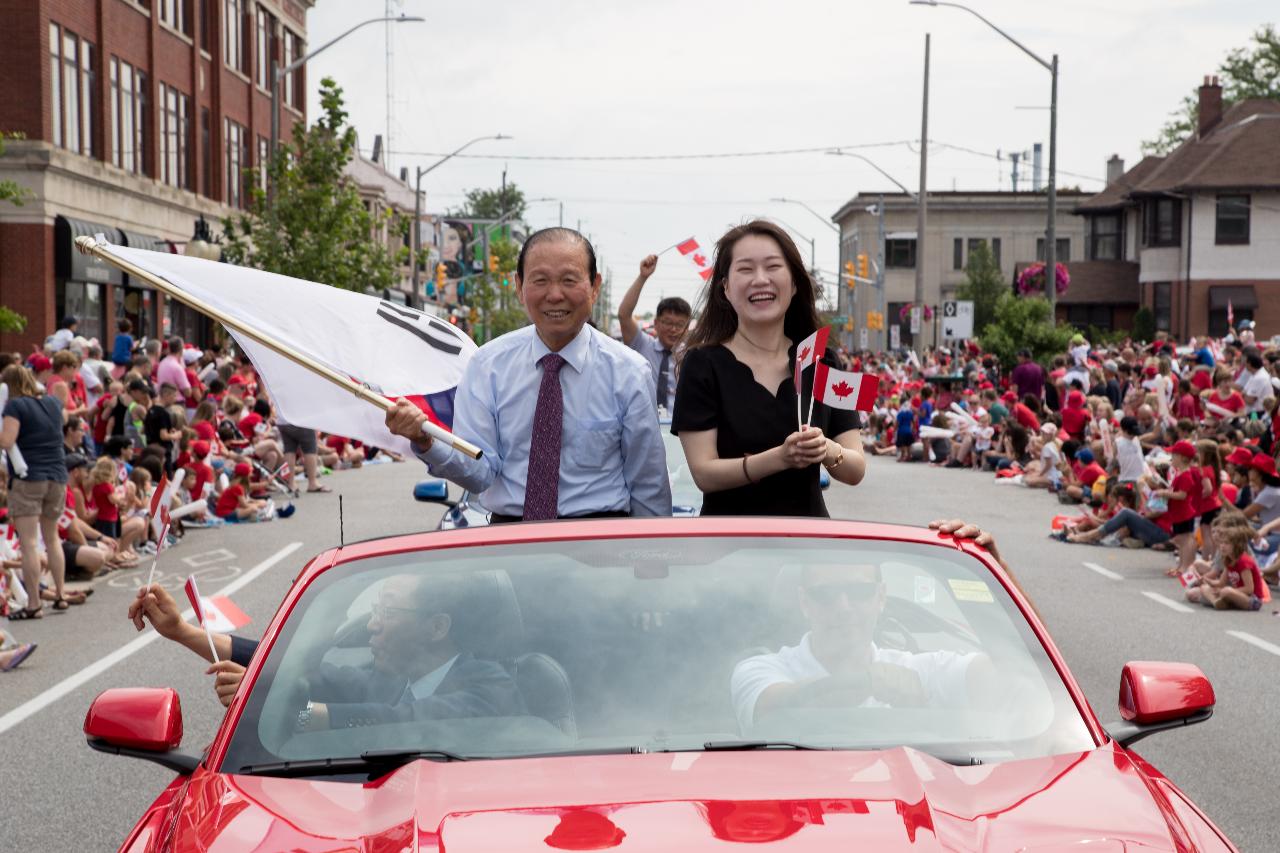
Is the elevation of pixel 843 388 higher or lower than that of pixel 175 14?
lower

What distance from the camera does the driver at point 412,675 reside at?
3457 millimetres

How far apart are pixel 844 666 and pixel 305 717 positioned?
1.19 meters

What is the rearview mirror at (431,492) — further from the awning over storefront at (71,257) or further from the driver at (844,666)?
the awning over storefront at (71,257)

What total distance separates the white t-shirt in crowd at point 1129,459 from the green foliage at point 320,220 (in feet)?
69.1

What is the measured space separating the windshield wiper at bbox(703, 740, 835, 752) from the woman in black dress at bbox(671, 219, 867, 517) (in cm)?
173

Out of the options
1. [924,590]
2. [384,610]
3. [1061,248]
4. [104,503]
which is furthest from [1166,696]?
[1061,248]

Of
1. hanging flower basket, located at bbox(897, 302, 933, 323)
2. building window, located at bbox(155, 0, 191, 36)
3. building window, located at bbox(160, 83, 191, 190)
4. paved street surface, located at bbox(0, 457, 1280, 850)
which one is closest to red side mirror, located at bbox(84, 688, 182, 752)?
paved street surface, located at bbox(0, 457, 1280, 850)

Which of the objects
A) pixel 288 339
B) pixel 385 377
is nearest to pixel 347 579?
pixel 288 339

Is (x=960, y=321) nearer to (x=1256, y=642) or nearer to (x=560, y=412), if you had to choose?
(x=1256, y=642)

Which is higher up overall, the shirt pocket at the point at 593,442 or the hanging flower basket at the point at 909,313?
the hanging flower basket at the point at 909,313

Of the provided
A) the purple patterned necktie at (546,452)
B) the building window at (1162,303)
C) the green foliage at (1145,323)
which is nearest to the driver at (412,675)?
the purple patterned necktie at (546,452)

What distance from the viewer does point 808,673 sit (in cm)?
355

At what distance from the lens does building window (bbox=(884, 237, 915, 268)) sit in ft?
320

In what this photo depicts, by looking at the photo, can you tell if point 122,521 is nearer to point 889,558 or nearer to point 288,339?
point 288,339
